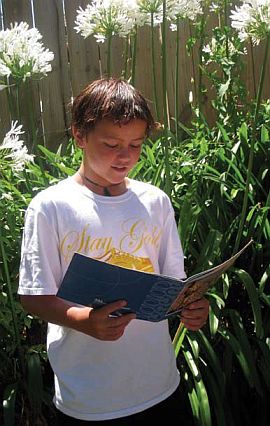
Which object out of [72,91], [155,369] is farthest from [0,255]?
[72,91]

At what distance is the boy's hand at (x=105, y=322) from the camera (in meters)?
1.68

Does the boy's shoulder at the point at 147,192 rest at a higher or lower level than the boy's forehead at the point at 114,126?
lower

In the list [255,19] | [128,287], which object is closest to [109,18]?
[255,19]

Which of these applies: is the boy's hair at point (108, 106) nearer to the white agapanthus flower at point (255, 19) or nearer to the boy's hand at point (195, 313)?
the boy's hand at point (195, 313)

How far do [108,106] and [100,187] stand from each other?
0.70 feet

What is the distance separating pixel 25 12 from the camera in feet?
14.2

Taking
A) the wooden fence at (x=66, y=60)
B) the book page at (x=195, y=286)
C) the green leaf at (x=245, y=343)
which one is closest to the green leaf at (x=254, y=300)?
the green leaf at (x=245, y=343)

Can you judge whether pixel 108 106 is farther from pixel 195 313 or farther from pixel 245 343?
pixel 245 343

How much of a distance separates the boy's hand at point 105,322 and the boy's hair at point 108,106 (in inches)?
18.7

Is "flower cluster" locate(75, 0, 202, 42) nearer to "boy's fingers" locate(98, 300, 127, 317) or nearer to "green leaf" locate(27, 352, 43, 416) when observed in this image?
"green leaf" locate(27, 352, 43, 416)

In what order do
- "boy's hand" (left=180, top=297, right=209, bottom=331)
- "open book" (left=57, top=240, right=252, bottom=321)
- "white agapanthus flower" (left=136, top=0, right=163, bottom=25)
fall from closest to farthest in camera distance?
"open book" (left=57, top=240, right=252, bottom=321) < "boy's hand" (left=180, top=297, right=209, bottom=331) < "white agapanthus flower" (left=136, top=0, right=163, bottom=25)

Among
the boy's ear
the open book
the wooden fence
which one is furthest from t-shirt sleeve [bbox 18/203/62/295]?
the wooden fence

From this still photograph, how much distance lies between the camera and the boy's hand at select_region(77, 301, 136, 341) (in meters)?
1.68

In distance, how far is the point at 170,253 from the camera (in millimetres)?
1987
